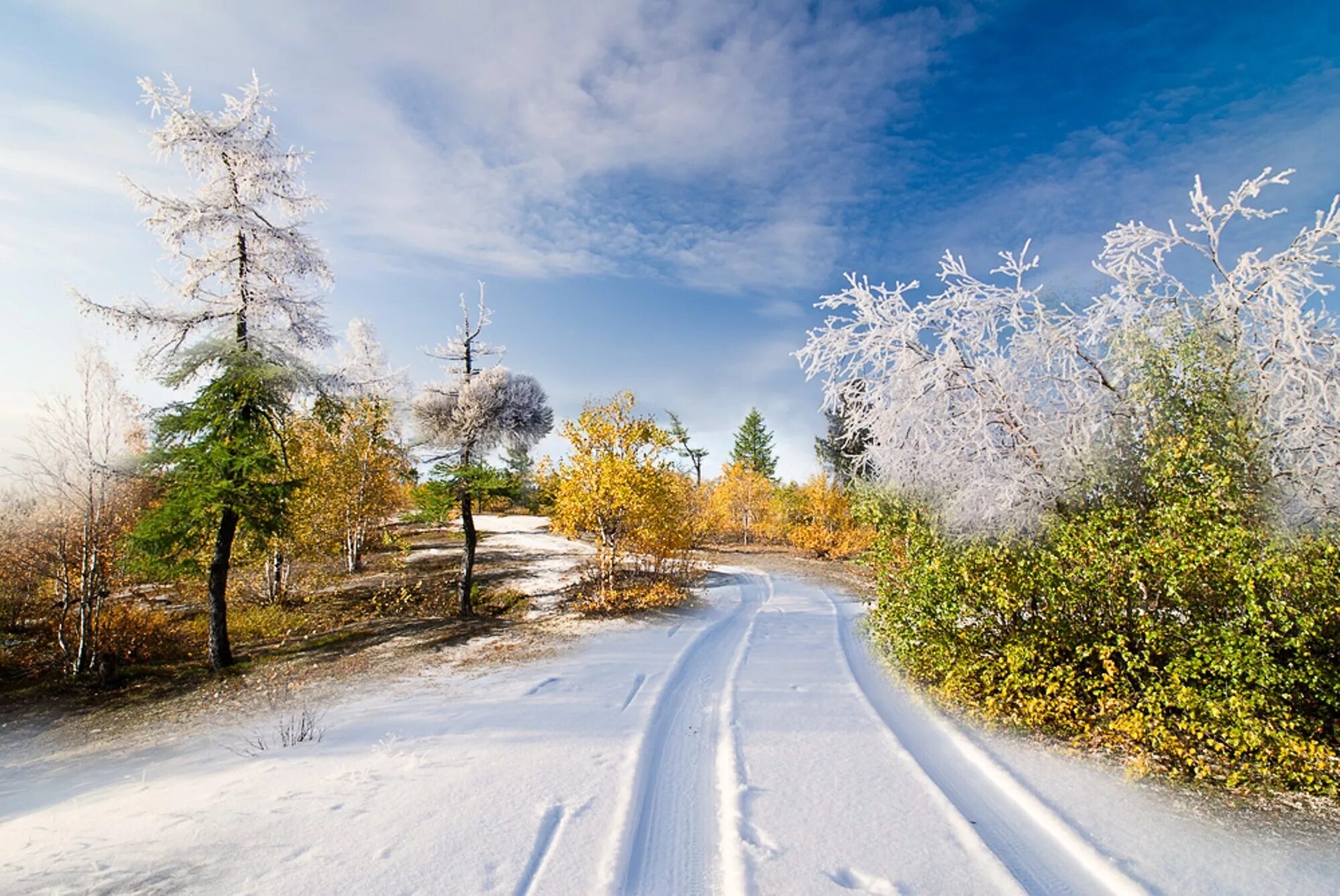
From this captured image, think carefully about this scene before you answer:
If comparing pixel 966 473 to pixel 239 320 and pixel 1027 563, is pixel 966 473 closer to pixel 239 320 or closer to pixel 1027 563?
pixel 1027 563

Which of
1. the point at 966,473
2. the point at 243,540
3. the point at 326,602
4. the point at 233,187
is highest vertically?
the point at 233,187

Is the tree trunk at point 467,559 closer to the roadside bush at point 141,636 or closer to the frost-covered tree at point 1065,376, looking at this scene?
the roadside bush at point 141,636

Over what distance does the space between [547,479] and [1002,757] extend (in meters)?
13.1

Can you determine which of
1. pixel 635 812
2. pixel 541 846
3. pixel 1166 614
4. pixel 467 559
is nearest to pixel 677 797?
pixel 635 812

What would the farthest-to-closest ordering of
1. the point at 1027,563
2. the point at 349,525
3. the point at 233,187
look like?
the point at 349,525 < the point at 233,187 < the point at 1027,563

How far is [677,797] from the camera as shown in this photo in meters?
5.07

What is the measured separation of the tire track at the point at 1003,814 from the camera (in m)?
3.98

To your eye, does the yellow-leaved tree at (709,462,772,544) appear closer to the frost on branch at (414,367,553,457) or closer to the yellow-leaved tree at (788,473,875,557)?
the yellow-leaved tree at (788,473,875,557)

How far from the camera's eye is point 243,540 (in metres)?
16.9

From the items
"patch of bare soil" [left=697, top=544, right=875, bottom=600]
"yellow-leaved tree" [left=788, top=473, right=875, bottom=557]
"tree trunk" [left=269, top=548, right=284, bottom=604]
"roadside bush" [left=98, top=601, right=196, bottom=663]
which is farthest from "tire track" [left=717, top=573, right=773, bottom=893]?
"yellow-leaved tree" [left=788, top=473, right=875, bottom=557]

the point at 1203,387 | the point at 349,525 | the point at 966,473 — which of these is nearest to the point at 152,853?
the point at 966,473

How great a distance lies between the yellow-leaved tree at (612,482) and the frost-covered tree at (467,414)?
2096 millimetres

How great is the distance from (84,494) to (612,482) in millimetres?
11644

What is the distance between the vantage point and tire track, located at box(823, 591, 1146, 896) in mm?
3984
